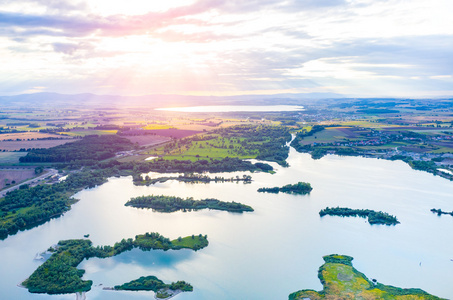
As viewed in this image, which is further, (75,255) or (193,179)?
(193,179)

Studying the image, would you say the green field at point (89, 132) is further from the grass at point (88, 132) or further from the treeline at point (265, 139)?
the treeline at point (265, 139)

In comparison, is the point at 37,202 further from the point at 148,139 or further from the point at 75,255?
the point at 148,139

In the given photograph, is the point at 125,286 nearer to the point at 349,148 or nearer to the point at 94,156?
the point at 94,156

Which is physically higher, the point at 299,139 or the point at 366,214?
the point at 299,139

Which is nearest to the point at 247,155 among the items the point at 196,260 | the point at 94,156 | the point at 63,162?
the point at 94,156

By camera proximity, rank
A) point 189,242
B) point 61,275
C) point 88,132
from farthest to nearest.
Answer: point 88,132 → point 189,242 → point 61,275

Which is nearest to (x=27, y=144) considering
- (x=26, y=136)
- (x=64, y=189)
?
(x=26, y=136)

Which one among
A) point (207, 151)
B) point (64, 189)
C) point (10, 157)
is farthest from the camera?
point (207, 151)

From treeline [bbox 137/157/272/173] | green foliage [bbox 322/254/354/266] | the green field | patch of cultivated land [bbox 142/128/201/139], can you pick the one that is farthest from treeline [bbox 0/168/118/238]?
the green field
